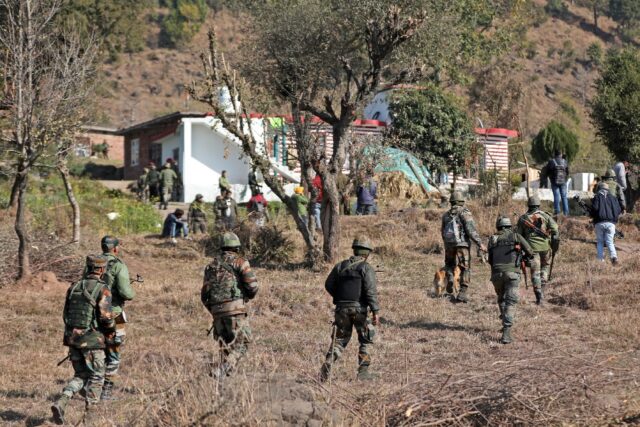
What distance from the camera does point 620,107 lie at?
2589cm

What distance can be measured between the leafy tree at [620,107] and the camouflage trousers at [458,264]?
11.3 meters

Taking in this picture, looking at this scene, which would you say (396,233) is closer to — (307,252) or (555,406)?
(307,252)

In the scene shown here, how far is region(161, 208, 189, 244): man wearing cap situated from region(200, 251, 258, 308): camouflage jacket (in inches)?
477

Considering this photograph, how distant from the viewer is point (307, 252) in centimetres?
2027

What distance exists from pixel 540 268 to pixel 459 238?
1381 millimetres

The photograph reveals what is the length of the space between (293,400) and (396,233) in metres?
14.1

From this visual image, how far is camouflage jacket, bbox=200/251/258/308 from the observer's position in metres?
10.5

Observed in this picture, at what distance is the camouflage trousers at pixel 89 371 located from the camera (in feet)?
31.9

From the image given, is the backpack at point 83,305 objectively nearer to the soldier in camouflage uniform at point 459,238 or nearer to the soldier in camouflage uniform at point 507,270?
the soldier in camouflage uniform at point 507,270

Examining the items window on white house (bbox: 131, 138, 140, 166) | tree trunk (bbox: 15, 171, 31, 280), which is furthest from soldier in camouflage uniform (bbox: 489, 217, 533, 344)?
window on white house (bbox: 131, 138, 140, 166)

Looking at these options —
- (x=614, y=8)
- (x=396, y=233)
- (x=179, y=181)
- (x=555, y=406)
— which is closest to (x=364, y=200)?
(x=396, y=233)

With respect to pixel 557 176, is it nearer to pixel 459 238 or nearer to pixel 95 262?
pixel 459 238

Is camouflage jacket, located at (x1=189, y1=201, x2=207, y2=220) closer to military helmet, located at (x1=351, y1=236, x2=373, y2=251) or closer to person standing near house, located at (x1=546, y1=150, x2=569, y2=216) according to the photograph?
person standing near house, located at (x1=546, y1=150, x2=569, y2=216)

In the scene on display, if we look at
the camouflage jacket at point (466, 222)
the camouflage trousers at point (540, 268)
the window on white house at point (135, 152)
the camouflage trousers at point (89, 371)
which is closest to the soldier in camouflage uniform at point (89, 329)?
the camouflage trousers at point (89, 371)
